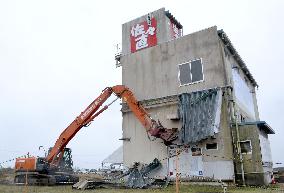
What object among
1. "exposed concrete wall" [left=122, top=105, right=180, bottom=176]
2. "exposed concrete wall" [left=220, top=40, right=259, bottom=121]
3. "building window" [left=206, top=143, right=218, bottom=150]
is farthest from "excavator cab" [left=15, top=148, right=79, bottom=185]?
"exposed concrete wall" [left=220, top=40, right=259, bottom=121]

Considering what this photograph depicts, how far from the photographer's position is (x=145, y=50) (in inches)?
963

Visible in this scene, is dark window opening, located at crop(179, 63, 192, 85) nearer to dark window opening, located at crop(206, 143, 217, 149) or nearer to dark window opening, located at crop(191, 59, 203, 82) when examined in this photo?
dark window opening, located at crop(191, 59, 203, 82)

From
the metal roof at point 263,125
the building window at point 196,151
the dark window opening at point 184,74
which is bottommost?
the building window at point 196,151

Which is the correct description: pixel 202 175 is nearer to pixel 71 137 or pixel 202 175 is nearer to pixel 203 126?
pixel 203 126

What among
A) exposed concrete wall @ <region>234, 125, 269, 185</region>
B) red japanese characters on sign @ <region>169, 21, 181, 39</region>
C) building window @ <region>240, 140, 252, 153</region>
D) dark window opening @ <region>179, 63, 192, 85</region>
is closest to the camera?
A: exposed concrete wall @ <region>234, 125, 269, 185</region>

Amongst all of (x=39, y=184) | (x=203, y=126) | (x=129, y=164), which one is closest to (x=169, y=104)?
(x=203, y=126)

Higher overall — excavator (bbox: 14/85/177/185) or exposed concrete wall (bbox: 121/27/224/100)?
exposed concrete wall (bbox: 121/27/224/100)

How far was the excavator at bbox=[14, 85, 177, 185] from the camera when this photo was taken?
2208 cm

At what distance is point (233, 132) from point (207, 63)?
193 inches

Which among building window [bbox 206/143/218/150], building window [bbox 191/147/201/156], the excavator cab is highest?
building window [bbox 206/143/218/150]

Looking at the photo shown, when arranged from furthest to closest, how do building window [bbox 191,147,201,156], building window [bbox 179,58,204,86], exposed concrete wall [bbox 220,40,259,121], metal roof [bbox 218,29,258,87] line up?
1. metal roof [bbox 218,29,258,87]
2. building window [bbox 179,58,204,86]
3. exposed concrete wall [bbox 220,40,259,121]
4. building window [bbox 191,147,201,156]

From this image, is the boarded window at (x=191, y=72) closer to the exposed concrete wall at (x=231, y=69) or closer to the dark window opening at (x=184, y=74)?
the dark window opening at (x=184, y=74)

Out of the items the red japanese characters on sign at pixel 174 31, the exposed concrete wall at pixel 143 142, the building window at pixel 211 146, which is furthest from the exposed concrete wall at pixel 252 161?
the red japanese characters on sign at pixel 174 31

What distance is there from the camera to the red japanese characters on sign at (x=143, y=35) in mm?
24641
